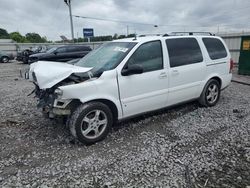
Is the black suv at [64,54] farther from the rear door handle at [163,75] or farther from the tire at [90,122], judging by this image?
the tire at [90,122]

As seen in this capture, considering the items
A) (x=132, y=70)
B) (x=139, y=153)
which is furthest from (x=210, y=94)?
(x=139, y=153)

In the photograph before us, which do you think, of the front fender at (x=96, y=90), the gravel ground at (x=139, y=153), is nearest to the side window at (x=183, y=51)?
the gravel ground at (x=139, y=153)

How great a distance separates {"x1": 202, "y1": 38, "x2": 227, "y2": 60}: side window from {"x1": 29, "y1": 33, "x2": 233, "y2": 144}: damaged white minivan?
0.03 m

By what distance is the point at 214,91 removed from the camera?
5.57 meters

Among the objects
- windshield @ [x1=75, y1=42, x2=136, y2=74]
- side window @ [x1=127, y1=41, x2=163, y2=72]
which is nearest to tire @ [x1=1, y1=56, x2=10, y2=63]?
windshield @ [x1=75, y1=42, x2=136, y2=74]

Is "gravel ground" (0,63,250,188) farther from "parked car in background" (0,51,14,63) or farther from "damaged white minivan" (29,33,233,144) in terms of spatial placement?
"parked car in background" (0,51,14,63)

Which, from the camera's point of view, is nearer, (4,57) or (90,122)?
(90,122)

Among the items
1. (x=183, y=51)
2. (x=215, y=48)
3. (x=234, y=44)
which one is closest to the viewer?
(x=183, y=51)

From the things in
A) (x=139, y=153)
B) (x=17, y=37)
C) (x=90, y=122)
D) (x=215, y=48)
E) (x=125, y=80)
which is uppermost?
(x=17, y=37)

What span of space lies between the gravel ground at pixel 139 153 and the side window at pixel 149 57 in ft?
3.85

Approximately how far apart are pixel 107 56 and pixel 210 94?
2.77 metres

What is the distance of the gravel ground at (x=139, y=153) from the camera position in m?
2.90

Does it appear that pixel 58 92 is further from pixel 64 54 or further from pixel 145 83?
pixel 64 54

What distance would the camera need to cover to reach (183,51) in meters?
4.84
